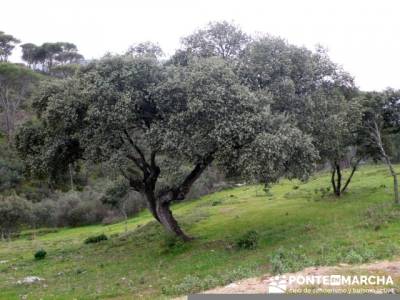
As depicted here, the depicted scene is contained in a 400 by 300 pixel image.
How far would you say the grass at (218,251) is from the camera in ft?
54.1

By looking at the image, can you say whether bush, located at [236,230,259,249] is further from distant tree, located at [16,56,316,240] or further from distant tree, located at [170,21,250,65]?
distant tree, located at [170,21,250,65]

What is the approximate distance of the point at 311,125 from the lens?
24344 millimetres

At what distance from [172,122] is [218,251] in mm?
6993

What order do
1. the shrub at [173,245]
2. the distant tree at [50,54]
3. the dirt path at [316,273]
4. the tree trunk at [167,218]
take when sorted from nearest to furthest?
the dirt path at [316,273], the shrub at [173,245], the tree trunk at [167,218], the distant tree at [50,54]

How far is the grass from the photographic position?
16500mm

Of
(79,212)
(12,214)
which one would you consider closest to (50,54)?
(79,212)

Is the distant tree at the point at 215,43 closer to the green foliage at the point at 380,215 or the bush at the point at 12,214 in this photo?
the green foliage at the point at 380,215

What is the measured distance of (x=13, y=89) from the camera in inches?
3529

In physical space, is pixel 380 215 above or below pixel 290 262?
below

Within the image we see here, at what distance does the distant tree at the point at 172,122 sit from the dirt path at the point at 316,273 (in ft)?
23.8

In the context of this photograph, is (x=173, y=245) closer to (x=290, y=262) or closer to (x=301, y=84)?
(x=290, y=262)

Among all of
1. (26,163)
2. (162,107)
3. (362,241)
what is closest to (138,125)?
(162,107)

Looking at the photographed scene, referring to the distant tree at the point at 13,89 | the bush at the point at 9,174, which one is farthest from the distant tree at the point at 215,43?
the distant tree at the point at 13,89

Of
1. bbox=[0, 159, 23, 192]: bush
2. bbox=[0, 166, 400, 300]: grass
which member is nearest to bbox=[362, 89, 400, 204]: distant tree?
bbox=[0, 166, 400, 300]: grass
